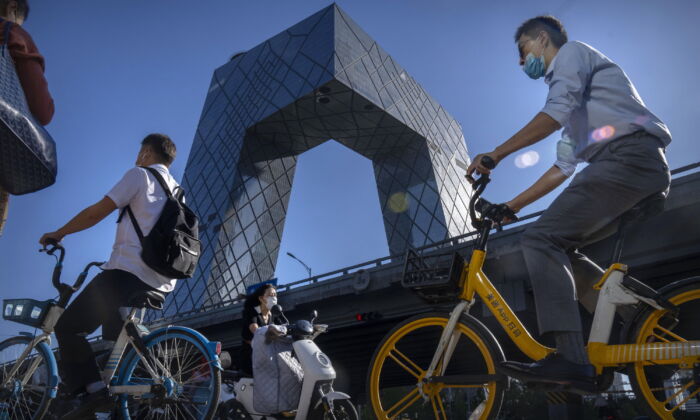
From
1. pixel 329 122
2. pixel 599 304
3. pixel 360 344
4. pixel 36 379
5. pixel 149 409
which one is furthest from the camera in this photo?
pixel 329 122

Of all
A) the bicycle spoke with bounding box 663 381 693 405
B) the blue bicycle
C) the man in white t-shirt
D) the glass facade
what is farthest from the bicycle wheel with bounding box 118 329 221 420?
the glass facade

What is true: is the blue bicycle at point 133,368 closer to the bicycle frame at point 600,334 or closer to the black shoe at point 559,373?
the bicycle frame at point 600,334

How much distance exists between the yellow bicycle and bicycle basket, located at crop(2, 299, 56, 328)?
2396mm

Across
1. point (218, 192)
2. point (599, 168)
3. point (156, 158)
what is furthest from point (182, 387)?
point (218, 192)

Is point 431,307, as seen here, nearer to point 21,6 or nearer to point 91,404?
point 91,404

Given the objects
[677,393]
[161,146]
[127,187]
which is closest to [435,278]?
[677,393]

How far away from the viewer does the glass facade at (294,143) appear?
45188 millimetres

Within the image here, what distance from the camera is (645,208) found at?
2.70m

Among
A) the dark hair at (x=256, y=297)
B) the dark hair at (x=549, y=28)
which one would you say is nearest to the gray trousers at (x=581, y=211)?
the dark hair at (x=549, y=28)

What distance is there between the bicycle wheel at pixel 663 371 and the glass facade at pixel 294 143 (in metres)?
41.0

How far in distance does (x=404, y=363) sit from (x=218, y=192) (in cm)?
4831

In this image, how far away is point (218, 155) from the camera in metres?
51.6

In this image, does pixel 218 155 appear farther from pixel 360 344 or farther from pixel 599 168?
pixel 599 168

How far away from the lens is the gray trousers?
2574 millimetres
